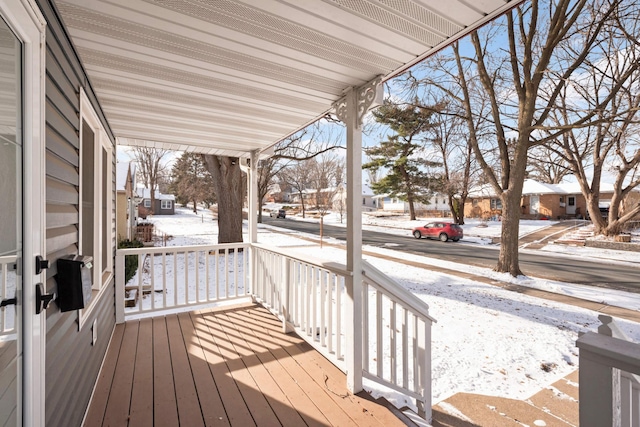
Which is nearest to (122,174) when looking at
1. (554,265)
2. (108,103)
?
(108,103)

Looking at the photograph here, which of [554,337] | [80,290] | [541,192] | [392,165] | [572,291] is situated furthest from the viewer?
[541,192]

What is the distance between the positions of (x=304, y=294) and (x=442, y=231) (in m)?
13.2

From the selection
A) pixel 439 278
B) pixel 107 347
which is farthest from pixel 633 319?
pixel 107 347

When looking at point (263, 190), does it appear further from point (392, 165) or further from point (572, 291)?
point (572, 291)

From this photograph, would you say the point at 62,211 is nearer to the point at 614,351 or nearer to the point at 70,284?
the point at 70,284

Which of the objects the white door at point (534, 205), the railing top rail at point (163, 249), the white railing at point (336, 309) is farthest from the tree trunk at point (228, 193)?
the white door at point (534, 205)

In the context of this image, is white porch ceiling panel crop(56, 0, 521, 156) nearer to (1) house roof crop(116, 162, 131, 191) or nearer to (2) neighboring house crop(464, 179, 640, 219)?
(1) house roof crop(116, 162, 131, 191)

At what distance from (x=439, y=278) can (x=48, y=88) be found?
23.6ft

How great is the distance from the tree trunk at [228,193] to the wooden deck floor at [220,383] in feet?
18.9

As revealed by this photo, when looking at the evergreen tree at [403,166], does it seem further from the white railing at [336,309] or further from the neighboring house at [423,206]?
the white railing at [336,309]

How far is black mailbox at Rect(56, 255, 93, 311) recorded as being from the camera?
1.44 meters

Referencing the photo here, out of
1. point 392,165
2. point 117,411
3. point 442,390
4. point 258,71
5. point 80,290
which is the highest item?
point 392,165

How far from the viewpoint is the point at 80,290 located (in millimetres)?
1492

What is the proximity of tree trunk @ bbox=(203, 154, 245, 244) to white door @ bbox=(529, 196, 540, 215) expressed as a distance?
2567cm
